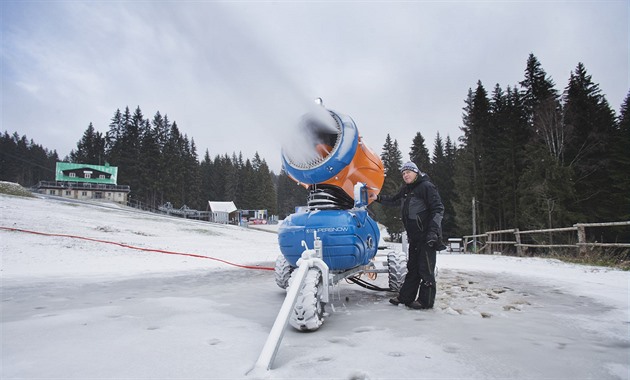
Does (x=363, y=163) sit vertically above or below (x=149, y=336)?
above

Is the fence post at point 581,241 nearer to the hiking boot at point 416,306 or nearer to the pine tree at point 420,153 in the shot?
the hiking boot at point 416,306

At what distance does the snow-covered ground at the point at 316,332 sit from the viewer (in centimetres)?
213

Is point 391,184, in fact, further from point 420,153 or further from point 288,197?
point 288,197

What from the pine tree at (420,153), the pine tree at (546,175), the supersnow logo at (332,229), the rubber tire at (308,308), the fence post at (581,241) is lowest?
the rubber tire at (308,308)

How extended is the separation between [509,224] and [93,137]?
8061cm

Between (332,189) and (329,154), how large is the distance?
1.52ft

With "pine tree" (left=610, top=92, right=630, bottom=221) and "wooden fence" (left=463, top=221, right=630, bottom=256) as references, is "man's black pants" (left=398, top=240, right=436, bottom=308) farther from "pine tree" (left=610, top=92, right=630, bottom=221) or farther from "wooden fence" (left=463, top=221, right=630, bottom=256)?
"pine tree" (left=610, top=92, right=630, bottom=221)

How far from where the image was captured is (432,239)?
387cm

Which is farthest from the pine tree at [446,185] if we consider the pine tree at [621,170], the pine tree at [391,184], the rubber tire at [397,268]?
the rubber tire at [397,268]

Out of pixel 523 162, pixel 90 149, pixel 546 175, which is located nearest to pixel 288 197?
pixel 90 149

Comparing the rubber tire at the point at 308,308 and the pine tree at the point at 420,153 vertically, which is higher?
the pine tree at the point at 420,153

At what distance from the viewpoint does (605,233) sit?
2219 centimetres

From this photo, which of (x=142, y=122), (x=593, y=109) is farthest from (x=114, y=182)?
(x=593, y=109)

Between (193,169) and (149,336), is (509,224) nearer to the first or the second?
(149,336)
